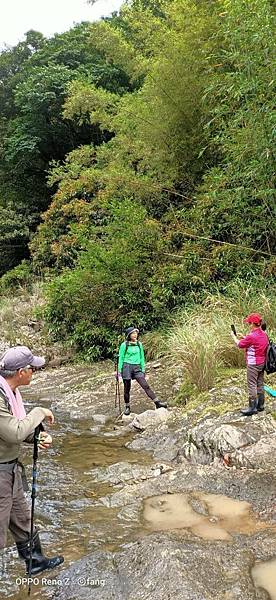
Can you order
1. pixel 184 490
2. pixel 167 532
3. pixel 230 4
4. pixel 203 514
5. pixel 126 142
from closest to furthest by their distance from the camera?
pixel 167 532
pixel 203 514
pixel 184 490
pixel 230 4
pixel 126 142

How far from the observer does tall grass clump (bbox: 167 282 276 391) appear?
7.20m

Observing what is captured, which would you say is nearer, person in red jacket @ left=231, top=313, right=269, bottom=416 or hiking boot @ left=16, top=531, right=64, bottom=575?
hiking boot @ left=16, top=531, right=64, bottom=575

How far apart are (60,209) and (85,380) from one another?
8224 millimetres

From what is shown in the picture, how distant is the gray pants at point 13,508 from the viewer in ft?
10.3

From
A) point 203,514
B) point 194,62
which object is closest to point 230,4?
point 194,62

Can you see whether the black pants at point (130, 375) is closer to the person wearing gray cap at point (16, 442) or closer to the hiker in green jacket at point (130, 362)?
the hiker in green jacket at point (130, 362)

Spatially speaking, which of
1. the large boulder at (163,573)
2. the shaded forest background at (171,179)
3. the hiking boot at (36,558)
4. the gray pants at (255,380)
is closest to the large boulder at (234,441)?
the gray pants at (255,380)

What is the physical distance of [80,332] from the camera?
499 inches

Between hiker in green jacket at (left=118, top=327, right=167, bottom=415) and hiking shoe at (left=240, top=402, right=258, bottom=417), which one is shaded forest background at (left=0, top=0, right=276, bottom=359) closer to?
hiker in green jacket at (left=118, top=327, right=167, bottom=415)

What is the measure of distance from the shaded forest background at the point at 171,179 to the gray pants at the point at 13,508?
19.9ft

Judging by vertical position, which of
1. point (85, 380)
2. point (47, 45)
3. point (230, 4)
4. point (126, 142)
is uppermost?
point (47, 45)

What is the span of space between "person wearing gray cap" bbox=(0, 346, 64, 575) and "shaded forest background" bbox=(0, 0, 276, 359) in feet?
18.6

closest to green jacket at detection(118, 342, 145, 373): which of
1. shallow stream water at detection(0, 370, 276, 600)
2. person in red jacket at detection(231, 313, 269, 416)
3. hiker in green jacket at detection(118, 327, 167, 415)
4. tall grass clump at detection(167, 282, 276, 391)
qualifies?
hiker in green jacket at detection(118, 327, 167, 415)

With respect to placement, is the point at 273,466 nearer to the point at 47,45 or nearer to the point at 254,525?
the point at 254,525
